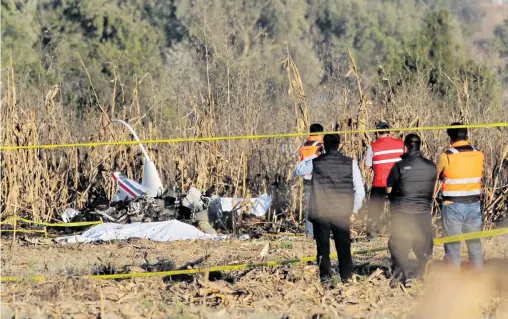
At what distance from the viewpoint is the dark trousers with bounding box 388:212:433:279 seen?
36.5 feet

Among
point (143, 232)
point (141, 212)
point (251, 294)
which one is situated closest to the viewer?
point (251, 294)

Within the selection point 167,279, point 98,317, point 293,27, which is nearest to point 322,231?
point 167,279

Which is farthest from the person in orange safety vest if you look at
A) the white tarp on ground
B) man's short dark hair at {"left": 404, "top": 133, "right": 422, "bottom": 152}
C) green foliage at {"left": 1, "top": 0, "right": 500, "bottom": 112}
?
green foliage at {"left": 1, "top": 0, "right": 500, "bottom": 112}

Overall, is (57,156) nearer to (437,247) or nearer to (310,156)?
(310,156)

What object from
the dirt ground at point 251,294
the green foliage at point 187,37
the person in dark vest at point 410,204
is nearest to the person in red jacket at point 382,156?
the dirt ground at point 251,294

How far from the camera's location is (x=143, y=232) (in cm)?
1538

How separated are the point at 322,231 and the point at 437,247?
11.5 feet

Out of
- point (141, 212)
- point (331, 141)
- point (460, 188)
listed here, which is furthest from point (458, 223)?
point (141, 212)

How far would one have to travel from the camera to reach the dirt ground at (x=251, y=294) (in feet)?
31.9

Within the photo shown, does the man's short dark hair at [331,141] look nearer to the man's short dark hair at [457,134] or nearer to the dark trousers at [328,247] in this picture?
the dark trousers at [328,247]

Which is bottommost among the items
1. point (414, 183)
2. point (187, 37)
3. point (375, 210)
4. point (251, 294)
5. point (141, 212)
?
point (141, 212)

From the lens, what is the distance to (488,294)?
35.6 ft

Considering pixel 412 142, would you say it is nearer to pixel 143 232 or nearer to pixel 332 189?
pixel 332 189

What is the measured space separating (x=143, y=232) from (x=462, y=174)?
5758 millimetres
